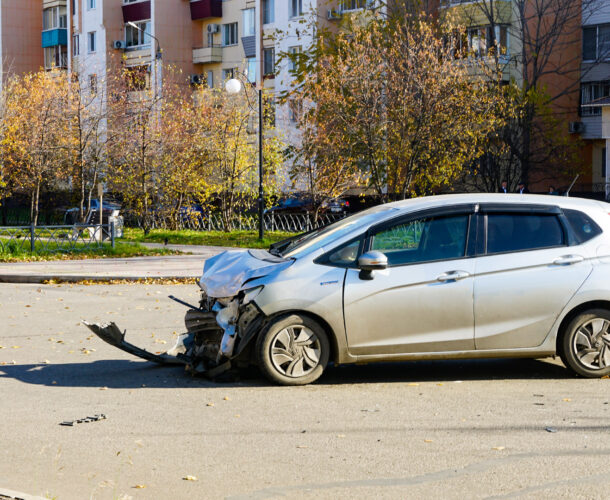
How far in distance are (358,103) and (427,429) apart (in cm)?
2561

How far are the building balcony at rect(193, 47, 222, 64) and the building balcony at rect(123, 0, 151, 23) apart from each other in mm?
4441

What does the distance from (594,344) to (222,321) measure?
10.6ft

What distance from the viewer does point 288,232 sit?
3788 cm

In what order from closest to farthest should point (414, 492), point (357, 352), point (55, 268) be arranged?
1. point (414, 492)
2. point (357, 352)
3. point (55, 268)

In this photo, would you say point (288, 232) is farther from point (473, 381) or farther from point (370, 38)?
point (473, 381)

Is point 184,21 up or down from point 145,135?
up

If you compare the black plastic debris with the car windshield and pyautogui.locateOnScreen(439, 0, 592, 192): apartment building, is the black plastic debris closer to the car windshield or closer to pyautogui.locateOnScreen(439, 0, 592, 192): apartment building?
the car windshield

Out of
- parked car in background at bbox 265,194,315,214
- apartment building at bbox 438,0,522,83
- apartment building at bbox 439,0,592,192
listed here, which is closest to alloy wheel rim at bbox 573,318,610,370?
parked car in background at bbox 265,194,315,214

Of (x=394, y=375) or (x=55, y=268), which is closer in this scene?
(x=394, y=375)

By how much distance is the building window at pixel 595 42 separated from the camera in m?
48.2

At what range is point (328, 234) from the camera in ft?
28.7

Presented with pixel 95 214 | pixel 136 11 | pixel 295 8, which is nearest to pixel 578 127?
pixel 295 8

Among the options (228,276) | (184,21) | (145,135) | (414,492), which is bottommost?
(414,492)

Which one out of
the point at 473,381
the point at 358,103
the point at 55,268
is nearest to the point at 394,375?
the point at 473,381
